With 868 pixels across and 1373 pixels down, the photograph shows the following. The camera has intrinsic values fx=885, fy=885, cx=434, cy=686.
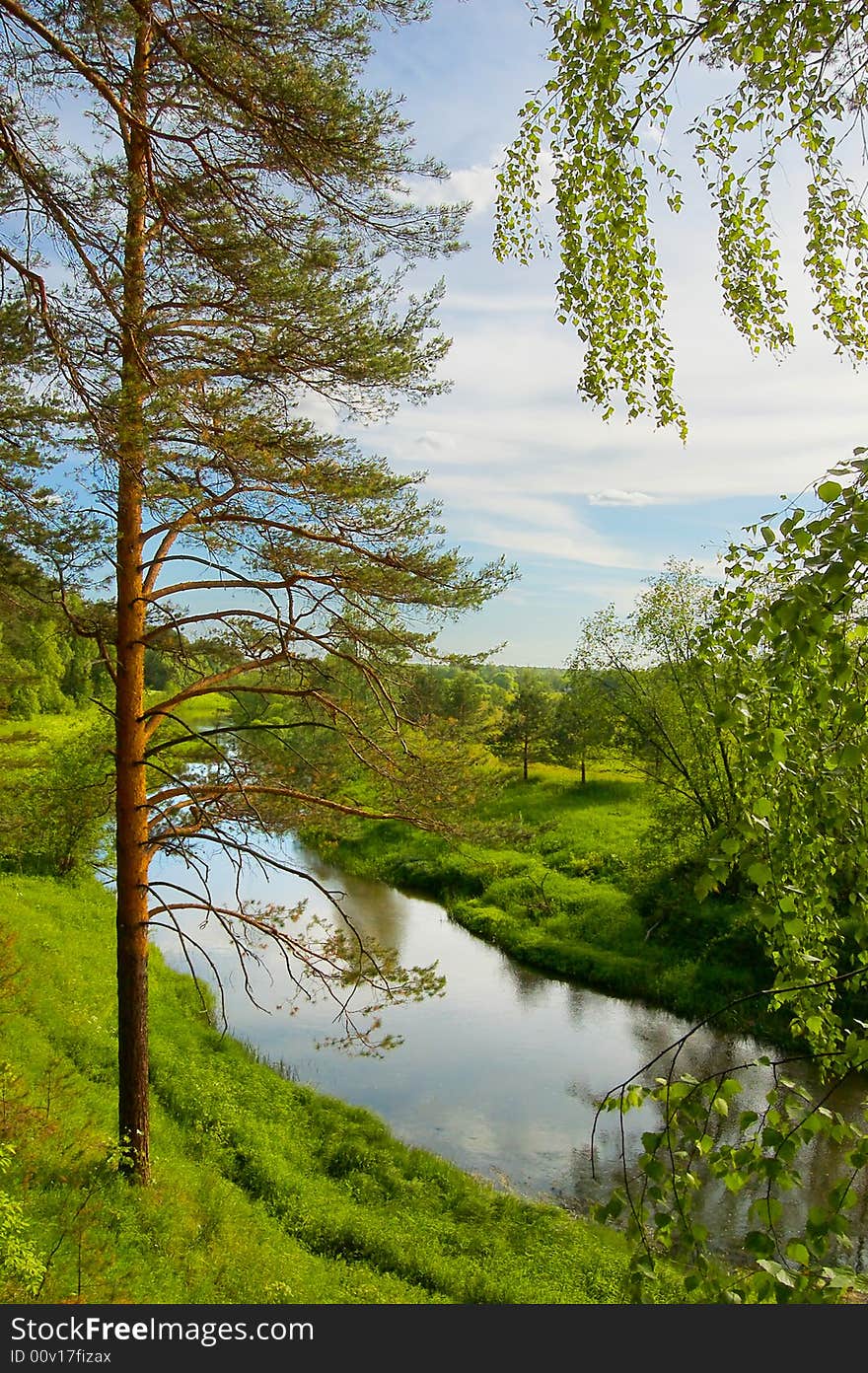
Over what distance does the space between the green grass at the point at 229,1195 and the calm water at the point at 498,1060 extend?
2.91 ft

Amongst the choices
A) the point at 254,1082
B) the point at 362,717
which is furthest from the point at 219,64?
the point at 254,1082

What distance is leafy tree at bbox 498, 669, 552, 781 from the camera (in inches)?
1153

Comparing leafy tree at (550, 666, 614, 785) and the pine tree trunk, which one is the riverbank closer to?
leafy tree at (550, 666, 614, 785)

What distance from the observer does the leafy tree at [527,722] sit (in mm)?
29281

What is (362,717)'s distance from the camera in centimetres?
824

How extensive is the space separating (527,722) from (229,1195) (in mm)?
22091

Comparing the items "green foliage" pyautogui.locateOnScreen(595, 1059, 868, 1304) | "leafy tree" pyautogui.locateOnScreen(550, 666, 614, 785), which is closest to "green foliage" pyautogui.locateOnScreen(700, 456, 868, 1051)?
"green foliage" pyautogui.locateOnScreen(595, 1059, 868, 1304)

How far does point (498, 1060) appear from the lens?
1341 cm

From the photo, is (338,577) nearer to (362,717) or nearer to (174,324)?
(362,717)

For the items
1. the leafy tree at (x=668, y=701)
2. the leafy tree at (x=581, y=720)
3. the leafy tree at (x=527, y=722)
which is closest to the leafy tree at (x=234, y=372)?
the leafy tree at (x=668, y=701)

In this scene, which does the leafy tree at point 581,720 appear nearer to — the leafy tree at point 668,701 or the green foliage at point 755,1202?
the leafy tree at point 668,701

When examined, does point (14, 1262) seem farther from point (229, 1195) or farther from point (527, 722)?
point (527, 722)

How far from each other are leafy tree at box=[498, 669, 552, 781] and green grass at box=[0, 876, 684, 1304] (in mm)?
18121

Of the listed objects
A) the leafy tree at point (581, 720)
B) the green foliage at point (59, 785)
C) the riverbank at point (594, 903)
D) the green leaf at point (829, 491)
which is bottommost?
the riverbank at point (594, 903)
